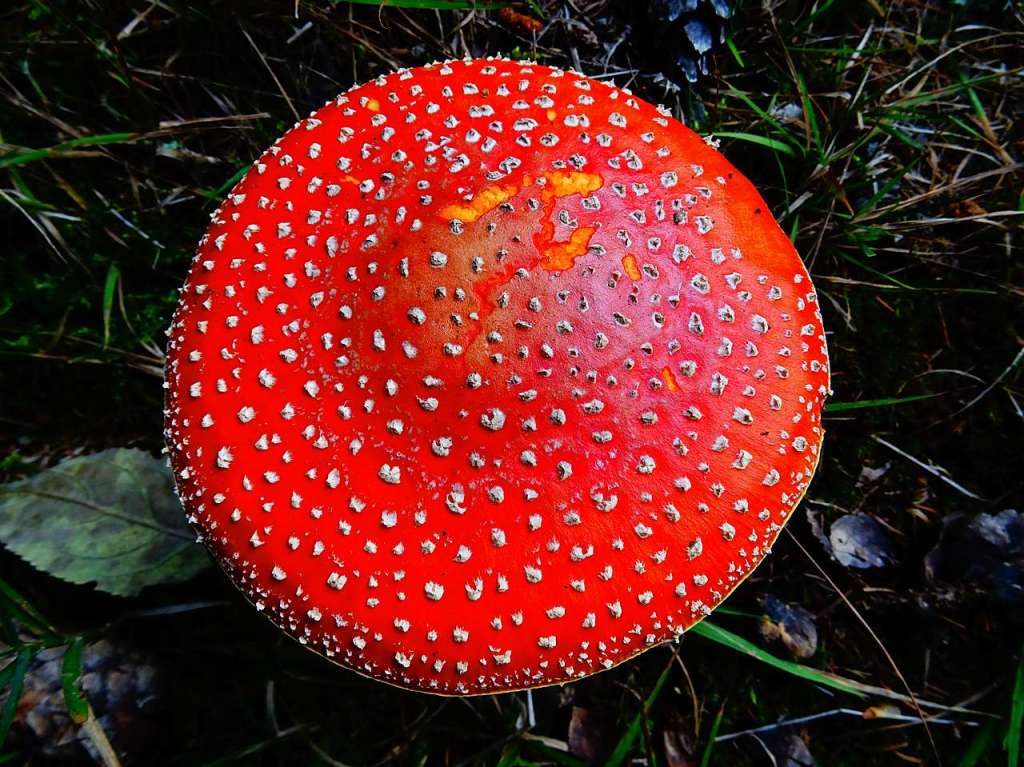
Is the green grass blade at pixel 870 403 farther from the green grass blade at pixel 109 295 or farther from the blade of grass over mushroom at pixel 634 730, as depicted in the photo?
the green grass blade at pixel 109 295

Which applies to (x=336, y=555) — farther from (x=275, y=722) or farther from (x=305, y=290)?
(x=275, y=722)

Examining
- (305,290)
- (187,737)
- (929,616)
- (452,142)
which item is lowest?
(187,737)

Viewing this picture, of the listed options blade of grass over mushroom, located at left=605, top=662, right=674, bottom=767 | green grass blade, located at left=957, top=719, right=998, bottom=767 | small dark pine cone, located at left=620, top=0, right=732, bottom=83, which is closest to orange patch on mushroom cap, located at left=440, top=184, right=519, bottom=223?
small dark pine cone, located at left=620, top=0, right=732, bottom=83

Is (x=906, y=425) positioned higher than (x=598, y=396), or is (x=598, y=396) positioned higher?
(x=598, y=396)

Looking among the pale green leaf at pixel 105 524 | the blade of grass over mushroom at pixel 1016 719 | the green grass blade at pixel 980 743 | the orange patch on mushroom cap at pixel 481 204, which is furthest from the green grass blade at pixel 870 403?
the pale green leaf at pixel 105 524

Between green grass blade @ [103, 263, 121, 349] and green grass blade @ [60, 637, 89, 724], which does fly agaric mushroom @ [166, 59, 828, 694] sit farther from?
green grass blade @ [103, 263, 121, 349]

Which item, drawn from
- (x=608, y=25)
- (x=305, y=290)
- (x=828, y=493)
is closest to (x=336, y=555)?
(x=305, y=290)

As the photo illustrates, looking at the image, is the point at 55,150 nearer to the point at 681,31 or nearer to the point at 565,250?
the point at 565,250
